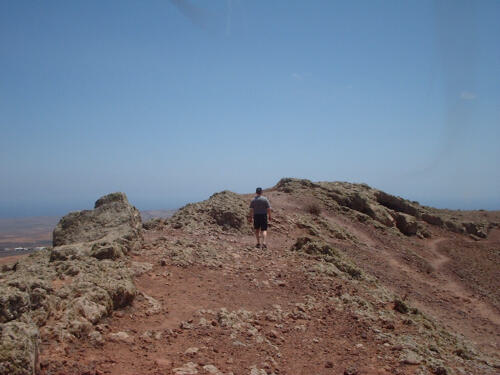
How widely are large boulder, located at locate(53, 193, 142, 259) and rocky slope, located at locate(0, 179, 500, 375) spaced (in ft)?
0.15

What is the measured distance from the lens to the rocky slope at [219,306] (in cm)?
564

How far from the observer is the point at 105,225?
11805 mm

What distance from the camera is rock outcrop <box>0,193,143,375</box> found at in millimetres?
4637

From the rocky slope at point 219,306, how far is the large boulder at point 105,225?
44 mm

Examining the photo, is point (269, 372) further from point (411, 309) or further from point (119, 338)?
point (411, 309)

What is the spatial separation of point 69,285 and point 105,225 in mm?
4913

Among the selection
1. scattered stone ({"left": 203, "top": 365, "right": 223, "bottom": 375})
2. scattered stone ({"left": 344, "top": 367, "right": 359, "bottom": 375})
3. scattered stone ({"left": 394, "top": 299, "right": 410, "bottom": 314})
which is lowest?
scattered stone ({"left": 394, "top": 299, "right": 410, "bottom": 314})

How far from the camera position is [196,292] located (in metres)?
8.77

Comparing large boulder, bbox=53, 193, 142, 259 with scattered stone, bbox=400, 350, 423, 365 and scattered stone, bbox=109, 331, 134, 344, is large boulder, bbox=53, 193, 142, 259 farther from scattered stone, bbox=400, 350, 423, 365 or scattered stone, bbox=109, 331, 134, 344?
scattered stone, bbox=400, 350, 423, 365

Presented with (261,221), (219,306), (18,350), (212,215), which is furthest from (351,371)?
(212,215)

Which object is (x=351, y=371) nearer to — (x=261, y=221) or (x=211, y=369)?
(x=211, y=369)

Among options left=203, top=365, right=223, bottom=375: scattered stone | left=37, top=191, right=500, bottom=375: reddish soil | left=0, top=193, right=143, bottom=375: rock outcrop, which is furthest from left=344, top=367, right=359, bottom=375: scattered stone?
left=0, top=193, right=143, bottom=375: rock outcrop

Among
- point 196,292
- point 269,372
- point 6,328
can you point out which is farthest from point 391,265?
point 6,328

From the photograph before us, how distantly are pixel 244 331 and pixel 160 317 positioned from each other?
168 cm
